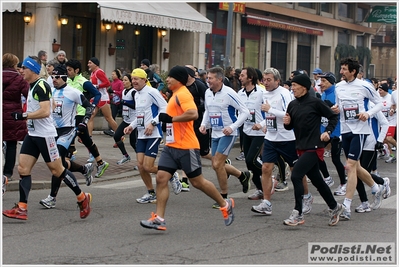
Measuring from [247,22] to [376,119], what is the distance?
2155cm

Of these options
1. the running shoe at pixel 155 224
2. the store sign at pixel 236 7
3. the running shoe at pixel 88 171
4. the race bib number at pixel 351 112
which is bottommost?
the running shoe at pixel 155 224

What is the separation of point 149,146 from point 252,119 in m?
1.67

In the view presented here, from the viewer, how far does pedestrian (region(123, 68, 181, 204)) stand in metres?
10.8

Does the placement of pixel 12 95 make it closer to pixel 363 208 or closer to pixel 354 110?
pixel 354 110

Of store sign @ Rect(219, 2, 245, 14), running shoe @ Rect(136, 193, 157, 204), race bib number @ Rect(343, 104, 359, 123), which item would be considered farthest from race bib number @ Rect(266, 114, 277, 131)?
store sign @ Rect(219, 2, 245, 14)

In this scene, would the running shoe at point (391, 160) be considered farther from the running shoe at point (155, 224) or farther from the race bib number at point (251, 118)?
the running shoe at point (155, 224)

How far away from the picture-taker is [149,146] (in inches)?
424

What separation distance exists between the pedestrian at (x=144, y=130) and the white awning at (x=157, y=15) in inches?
474

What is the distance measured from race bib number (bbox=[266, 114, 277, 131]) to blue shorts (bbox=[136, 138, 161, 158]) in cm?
155

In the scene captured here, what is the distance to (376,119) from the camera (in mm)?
12320

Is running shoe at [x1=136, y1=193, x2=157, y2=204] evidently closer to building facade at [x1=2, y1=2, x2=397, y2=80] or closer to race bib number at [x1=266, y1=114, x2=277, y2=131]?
race bib number at [x1=266, y1=114, x2=277, y2=131]

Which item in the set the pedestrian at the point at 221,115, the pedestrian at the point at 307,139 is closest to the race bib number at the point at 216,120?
the pedestrian at the point at 221,115

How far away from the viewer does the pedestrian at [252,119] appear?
11180mm

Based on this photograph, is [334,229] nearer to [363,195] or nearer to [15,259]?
[363,195]
